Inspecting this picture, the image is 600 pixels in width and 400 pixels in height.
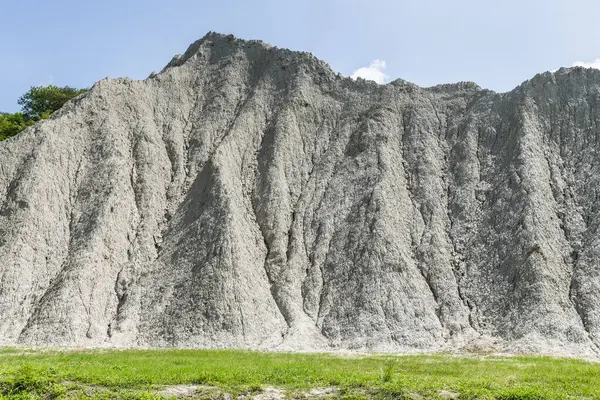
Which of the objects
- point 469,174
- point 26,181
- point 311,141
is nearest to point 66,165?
point 26,181

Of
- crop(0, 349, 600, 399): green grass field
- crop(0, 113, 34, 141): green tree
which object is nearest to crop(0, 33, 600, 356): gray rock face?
crop(0, 349, 600, 399): green grass field

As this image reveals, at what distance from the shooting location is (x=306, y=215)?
141 ft

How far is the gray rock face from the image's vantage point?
111 ft

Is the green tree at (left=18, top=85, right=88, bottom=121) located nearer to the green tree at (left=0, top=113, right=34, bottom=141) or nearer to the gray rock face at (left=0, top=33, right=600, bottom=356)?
the green tree at (left=0, top=113, right=34, bottom=141)

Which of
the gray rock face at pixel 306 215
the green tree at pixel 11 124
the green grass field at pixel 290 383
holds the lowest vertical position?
the green grass field at pixel 290 383

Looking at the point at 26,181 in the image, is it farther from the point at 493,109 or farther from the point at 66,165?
the point at 493,109

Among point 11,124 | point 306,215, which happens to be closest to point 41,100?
point 11,124

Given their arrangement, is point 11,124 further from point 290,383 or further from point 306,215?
point 290,383

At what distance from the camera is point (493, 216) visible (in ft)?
132

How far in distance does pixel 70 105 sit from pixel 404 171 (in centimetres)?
2992

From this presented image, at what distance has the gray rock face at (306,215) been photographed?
111 ft

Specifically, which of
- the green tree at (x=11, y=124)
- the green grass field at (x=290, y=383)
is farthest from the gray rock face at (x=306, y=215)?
the green tree at (x=11, y=124)

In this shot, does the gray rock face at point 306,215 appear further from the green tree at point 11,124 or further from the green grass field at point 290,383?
the green tree at point 11,124

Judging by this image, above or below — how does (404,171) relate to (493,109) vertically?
below
